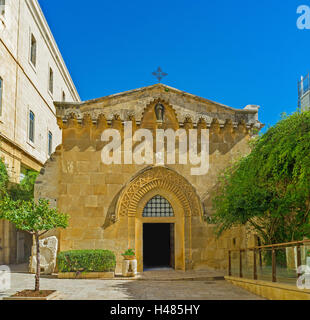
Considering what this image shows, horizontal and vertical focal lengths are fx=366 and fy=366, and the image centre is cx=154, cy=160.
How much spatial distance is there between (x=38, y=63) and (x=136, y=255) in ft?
44.8

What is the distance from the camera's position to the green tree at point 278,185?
9.43 meters

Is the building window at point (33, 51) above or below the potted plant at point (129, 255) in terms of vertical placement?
above

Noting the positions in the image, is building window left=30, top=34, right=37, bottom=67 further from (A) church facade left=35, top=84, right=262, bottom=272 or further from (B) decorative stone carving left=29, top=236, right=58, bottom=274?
(B) decorative stone carving left=29, top=236, right=58, bottom=274

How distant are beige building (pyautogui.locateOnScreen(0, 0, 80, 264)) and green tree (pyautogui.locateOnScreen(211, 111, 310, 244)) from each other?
10454mm

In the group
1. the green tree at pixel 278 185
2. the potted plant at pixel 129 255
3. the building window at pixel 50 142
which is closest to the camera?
the green tree at pixel 278 185

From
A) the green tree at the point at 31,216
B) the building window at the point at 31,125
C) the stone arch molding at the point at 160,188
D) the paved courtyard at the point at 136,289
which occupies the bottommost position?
the paved courtyard at the point at 136,289

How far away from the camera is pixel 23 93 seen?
19.0m

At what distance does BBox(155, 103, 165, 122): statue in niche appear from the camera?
15.0 meters

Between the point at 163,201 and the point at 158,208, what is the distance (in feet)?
1.16

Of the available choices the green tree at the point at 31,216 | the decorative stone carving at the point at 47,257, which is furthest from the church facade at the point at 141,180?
the green tree at the point at 31,216

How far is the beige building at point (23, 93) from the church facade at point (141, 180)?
149 inches

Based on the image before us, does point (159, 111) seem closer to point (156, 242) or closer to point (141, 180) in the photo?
point (141, 180)

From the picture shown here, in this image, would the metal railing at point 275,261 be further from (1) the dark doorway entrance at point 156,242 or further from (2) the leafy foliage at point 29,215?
(1) the dark doorway entrance at point 156,242

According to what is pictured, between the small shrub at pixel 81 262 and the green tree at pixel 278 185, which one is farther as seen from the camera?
the small shrub at pixel 81 262
